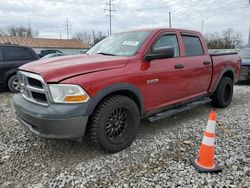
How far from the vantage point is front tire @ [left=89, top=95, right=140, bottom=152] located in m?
2.92

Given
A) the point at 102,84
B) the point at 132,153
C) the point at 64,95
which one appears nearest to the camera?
the point at 64,95

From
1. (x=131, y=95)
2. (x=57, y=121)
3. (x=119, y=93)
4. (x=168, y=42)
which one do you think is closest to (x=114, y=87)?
(x=119, y=93)

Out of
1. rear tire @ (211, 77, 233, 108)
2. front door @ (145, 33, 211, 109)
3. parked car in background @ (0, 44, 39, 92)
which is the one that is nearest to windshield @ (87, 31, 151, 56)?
front door @ (145, 33, 211, 109)

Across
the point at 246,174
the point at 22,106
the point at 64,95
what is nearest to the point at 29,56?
the point at 22,106

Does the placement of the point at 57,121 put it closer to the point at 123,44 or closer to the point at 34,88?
the point at 34,88

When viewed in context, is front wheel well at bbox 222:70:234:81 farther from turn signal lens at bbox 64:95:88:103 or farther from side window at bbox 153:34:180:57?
turn signal lens at bbox 64:95:88:103

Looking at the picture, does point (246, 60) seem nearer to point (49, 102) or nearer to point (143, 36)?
point (143, 36)

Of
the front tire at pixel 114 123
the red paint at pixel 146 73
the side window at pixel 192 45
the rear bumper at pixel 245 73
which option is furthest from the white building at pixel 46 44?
the front tire at pixel 114 123

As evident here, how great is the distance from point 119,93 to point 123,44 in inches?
40.1

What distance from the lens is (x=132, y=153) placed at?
10.6 feet

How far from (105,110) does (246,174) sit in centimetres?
189

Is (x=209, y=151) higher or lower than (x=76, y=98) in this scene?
lower

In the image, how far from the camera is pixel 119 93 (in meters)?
3.22

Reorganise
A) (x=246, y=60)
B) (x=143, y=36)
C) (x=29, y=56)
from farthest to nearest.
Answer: (x=246, y=60), (x=29, y=56), (x=143, y=36)
